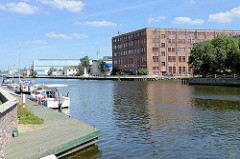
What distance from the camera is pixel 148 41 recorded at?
13475 cm

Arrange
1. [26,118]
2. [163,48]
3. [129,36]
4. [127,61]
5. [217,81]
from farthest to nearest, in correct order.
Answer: [127,61] → [129,36] → [163,48] → [217,81] → [26,118]

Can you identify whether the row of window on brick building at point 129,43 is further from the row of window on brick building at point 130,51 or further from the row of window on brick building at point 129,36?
the row of window on brick building at point 130,51

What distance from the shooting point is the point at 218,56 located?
259ft

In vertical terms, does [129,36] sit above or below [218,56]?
above

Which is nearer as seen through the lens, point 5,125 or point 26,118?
point 5,125

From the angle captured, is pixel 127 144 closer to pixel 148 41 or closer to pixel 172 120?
pixel 172 120

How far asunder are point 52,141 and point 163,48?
128m

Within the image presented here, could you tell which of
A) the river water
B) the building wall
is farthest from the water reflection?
the building wall

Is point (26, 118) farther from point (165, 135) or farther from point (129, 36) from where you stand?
point (129, 36)

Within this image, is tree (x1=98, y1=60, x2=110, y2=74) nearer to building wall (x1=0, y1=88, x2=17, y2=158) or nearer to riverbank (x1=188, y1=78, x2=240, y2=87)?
riverbank (x1=188, y1=78, x2=240, y2=87)

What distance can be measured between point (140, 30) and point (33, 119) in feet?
414

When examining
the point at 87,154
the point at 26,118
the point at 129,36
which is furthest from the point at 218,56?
the point at 129,36

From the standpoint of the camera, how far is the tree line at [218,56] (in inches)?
2928

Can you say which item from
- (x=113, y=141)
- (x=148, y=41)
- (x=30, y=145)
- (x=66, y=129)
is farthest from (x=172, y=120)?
(x=148, y=41)
